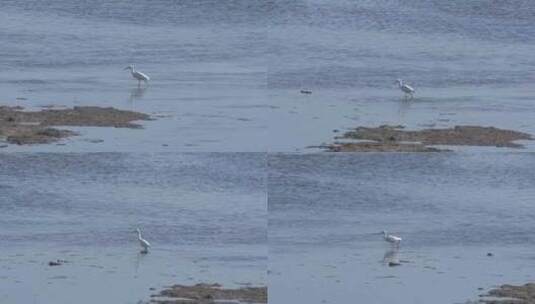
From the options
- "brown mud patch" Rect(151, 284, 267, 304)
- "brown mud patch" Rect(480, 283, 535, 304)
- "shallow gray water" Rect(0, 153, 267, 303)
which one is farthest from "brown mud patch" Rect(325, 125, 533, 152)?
"brown mud patch" Rect(151, 284, 267, 304)

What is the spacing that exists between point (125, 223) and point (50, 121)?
10.1 ft

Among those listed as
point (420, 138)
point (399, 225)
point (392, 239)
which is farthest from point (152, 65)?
point (392, 239)

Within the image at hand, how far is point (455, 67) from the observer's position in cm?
2695

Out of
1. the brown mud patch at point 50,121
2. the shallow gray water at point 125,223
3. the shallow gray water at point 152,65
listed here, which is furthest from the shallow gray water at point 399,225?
the brown mud patch at point 50,121

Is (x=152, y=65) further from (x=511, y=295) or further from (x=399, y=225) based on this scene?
(x=511, y=295)

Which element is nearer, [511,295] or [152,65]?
[511,295]

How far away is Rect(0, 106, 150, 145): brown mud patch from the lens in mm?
22844

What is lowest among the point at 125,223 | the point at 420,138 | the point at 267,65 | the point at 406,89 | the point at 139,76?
the point at 125,223

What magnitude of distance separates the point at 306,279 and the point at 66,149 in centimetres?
434

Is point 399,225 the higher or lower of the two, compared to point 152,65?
lower

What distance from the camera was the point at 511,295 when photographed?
61.7 feet

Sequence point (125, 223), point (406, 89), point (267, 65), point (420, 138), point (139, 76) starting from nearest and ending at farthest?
1. point (125, 223)
2. point (420, 138)
3. point (406, 89)
4. point (139, 76)
5. point (267, 65)

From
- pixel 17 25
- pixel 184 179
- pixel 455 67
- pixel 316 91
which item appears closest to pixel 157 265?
pixel 184 179

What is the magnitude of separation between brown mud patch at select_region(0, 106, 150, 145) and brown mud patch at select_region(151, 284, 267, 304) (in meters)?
4.50
